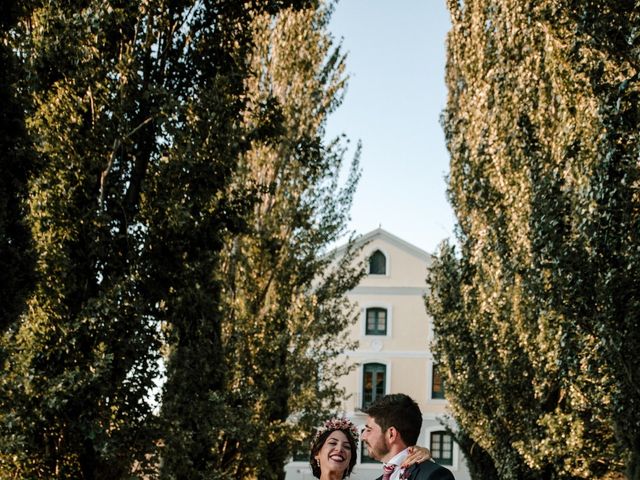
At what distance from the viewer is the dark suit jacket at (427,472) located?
364 centimetres

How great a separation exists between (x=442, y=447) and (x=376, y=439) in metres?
36.3

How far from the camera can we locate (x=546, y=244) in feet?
34.4

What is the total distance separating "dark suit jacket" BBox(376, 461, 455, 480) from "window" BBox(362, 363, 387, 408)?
119 ft

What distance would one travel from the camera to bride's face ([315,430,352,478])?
16.7 feet

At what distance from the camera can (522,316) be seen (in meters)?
14.9

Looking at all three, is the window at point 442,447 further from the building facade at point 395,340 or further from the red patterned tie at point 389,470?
the red patterned tie at point 389,470

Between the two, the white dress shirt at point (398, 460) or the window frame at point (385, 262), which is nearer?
the white dress shirt at point (398, 460)

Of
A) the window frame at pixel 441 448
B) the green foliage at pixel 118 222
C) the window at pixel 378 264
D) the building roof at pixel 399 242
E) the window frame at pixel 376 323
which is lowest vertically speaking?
the window frame at pixel 441 448

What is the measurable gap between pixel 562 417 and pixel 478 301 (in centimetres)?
429

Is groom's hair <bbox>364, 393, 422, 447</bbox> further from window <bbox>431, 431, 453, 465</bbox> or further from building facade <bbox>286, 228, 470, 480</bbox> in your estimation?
window <bbox>431, 431, 453, 465</bbox>

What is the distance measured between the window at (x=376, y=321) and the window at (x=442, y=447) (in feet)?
18.0

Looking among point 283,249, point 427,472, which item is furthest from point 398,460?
point 283,249

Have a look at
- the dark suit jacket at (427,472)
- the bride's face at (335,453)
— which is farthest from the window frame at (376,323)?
the dark suit jacket at (427,472)

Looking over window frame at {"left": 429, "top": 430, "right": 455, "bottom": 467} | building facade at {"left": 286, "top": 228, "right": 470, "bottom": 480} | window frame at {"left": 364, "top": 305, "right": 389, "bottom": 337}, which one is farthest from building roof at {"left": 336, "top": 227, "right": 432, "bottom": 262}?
window frame at {"left": 429, "top": 430, "right": 455, "bottom": 467}
